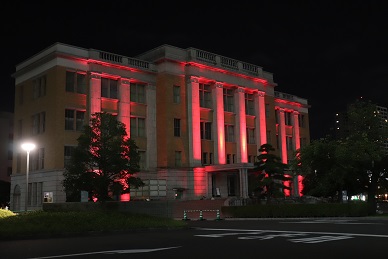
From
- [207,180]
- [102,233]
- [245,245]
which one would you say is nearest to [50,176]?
[207,180]

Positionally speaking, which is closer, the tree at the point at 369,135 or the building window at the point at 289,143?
the tree at the point at 369,135

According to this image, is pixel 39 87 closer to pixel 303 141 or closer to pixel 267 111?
pixel 267 111

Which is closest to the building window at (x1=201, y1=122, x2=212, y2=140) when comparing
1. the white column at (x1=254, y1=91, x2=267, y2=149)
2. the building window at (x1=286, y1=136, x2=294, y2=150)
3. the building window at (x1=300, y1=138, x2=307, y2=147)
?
the white column at (x1=254, y1=91, x2=267, y2=149)

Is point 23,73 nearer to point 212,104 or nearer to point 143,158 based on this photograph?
point 143,158

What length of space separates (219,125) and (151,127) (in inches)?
349

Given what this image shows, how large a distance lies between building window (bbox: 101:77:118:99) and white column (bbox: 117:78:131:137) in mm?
683

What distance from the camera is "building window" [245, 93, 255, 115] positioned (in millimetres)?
62844

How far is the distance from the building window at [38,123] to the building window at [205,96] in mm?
18998

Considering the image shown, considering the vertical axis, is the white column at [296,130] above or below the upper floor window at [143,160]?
above

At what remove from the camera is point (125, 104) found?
171 feet

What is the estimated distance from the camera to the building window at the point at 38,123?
49.1 meters

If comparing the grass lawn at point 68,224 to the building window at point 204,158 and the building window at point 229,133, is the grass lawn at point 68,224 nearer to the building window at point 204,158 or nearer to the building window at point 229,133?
the building window at point 204,158

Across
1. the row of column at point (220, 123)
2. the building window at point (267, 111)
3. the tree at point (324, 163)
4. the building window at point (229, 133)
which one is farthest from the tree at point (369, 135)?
the building window at point (267, 111)

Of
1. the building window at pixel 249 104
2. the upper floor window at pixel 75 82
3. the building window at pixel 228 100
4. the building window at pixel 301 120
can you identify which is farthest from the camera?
the building window at pixel 301 120
